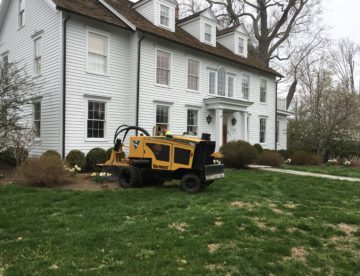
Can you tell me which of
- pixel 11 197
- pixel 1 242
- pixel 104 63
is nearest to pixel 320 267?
pixel 1 242

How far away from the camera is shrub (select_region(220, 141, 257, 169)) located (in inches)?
628

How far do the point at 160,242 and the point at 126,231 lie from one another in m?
0.83

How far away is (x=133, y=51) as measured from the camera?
55.3 feet

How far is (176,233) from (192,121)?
14640mm

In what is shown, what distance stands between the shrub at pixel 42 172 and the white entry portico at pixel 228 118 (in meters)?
11.4

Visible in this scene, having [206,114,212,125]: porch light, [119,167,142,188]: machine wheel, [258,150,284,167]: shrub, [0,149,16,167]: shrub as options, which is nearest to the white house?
[206,114,212,125]: porch light

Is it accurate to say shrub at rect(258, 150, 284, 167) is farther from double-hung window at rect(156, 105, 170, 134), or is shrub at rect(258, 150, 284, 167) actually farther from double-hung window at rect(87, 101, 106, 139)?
double-hung window at rect(87, 101, 106, 139)

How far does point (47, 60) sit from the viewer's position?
15.4 m

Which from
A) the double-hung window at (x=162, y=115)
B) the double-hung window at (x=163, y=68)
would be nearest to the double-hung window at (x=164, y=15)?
the double-hung window at (x=163, y=68)

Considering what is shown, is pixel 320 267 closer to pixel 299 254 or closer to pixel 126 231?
pixel 299 254

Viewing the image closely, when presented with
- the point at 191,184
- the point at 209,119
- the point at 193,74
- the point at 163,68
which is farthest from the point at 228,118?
the point at 191,184

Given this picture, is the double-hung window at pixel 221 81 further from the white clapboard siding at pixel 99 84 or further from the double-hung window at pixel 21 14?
the double-hung window at pixel 21 14

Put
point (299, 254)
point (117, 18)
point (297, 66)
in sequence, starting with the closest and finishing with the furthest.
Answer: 1. point (299, 254)
2. point (117, 18)
3. point (297, 66)

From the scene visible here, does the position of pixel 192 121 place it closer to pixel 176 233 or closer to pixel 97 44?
pixel 97 44
